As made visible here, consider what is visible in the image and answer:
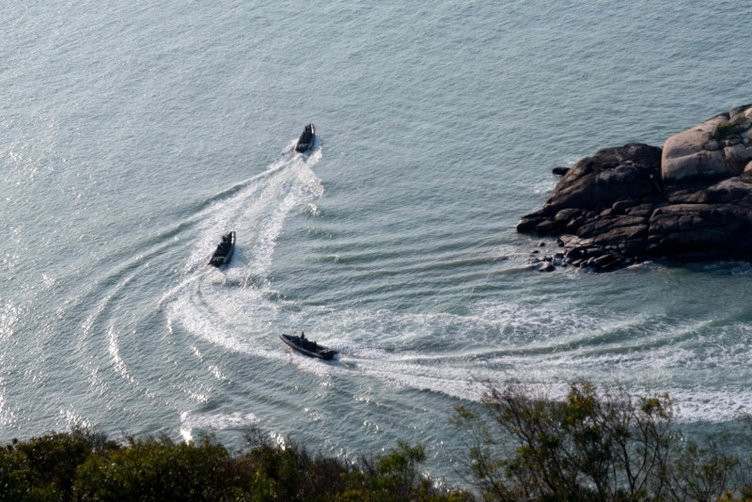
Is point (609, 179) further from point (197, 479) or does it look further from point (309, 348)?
point (197, 479)

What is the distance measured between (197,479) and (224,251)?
39196 mm

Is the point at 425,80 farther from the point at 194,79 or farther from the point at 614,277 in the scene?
the point at 614,277

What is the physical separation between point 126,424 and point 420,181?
116 ft

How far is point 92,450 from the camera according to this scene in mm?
48531

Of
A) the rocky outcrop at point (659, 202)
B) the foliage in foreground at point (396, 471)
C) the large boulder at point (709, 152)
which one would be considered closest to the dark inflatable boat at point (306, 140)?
the rocky outcrop at point (659, 202)

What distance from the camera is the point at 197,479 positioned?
1591 inches

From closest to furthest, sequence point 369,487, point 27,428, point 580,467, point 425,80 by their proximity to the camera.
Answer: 1. point 580,467
2. point 369,487
3. point 27,428
4. point 425,80

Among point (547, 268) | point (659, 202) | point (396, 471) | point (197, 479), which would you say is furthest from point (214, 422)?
point (659, 202)

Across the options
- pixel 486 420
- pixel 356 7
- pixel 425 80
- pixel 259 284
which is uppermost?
pixel 356 7

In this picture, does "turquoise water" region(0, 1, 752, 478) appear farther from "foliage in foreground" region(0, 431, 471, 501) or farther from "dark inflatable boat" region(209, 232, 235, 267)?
"foliage in foreground" region(0, 431, 471, 501)

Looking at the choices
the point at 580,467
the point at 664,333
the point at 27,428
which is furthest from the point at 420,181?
the point at 580,467

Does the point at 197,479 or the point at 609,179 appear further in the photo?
the point at 609,179

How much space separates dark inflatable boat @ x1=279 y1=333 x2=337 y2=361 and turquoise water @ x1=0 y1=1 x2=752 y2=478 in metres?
0.78

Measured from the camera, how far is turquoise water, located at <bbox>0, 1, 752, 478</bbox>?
60906mm
